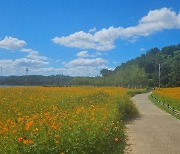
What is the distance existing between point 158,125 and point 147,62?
351 ft

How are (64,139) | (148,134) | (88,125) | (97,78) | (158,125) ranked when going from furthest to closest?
(97,78) < (158,125) < (148,134) < (88,125) < (64,139)

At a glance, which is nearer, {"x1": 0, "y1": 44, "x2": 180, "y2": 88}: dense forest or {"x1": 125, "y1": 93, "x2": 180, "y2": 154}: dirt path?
{"x1": 125, "y1": 93, "x2": 180, "y2": 154}: dirt path

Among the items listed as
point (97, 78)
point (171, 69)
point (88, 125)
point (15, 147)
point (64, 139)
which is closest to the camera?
point (15, 147)

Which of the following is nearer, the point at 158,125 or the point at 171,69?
the point at 158,125

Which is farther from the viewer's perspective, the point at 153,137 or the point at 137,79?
the point at 137,79

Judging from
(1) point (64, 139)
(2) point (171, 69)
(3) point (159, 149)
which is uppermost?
(2) point (171, 69)

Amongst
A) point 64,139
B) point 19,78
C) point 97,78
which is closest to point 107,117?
point 64,139

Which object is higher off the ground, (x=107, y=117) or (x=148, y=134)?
(x=107, y=117)

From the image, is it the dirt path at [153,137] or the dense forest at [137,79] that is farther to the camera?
the dense forest at [137,79]

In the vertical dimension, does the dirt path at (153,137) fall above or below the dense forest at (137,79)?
below

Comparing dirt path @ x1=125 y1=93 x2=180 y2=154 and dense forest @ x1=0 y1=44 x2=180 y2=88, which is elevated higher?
dense forest @ x1=0 y1=44 x2=180 y2=88

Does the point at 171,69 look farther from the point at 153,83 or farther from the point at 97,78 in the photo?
the point at 97,78

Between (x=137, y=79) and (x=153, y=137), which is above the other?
(x=137, y=79)

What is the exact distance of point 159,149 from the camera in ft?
35.6
